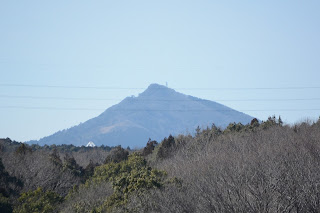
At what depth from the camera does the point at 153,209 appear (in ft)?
73.6

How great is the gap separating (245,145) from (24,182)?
16.7 metres

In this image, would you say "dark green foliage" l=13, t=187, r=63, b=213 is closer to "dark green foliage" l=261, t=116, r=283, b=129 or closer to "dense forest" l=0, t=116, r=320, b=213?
"dense forest" l=0, t=116, r=320, b=213

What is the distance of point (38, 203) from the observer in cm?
2694

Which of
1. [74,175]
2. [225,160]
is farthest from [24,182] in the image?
[225,160]

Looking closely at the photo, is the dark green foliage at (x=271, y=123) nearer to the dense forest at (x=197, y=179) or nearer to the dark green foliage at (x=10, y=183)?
the dense forest at (x=197, y=179)

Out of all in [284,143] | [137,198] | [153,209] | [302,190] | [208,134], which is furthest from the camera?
[208,134]

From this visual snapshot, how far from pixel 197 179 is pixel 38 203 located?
8139mm

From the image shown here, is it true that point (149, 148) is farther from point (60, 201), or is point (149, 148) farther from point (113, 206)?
point (113, 206)

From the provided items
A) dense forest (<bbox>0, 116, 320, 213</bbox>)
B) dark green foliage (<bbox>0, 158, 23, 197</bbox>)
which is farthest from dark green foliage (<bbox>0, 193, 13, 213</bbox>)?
dark green foliage (<bbox>0, 158, 23, 197</bbox>)

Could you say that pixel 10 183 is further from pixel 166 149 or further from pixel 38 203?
pixel 166 149

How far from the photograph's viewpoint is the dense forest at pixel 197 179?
1719 cm

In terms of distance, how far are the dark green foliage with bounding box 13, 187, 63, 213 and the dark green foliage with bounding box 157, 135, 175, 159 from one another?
19.6 meters

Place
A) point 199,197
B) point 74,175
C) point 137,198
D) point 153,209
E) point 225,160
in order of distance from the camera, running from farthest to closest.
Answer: point 74,175, point 225,160, point 137,198, point 153,209, point 199,197

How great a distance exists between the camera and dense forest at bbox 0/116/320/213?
1719 cm
